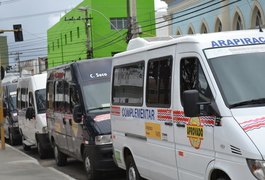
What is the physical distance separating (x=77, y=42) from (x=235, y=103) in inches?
2380

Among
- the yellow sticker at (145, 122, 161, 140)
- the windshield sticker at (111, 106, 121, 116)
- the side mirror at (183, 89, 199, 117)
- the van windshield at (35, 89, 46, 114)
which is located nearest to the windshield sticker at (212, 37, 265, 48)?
the side mirror at (183, 89, 199, 117)

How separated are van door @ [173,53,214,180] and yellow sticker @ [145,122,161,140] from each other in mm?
591

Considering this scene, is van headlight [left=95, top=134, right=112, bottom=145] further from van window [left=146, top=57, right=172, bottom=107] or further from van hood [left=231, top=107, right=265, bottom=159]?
van hood [left=231, top=107, right=265, bottom=159]

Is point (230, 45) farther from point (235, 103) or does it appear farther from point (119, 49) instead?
point (119, 49)

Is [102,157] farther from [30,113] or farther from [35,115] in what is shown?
[30,113]

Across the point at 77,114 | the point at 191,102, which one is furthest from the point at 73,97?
the point at 191,102

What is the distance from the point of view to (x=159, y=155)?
24.4 ft

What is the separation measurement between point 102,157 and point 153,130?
2943mm

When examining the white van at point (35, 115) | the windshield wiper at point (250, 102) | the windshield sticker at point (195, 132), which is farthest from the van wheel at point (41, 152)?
the windshield wiper at point (250, 102)

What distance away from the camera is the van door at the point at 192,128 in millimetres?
6094

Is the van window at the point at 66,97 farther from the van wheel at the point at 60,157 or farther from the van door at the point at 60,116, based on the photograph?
the van wheel at the point at 60,157

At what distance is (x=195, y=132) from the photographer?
6.33 m

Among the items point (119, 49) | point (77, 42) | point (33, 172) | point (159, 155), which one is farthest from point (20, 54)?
point (159, 155)

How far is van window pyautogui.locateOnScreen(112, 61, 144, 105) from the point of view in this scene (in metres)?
8.26
